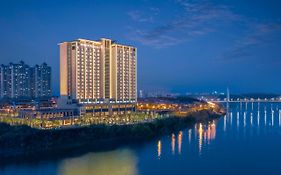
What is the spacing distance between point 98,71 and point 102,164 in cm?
645

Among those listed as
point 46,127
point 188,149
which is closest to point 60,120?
point 46,127

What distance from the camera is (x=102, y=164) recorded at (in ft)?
19.7

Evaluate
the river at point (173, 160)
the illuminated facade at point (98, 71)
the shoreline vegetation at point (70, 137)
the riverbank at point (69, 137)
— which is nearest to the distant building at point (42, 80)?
the illuminated facade at point (98, 71)

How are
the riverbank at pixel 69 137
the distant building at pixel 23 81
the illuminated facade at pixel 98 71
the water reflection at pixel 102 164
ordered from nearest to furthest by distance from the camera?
the water reflection at pixel 102 164 < the riverbank at pixel 69 137 < the illuminated facade at pixel 98 71 < the distant building at pixel 23 81

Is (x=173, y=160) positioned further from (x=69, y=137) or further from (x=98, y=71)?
(x=98, y=71)

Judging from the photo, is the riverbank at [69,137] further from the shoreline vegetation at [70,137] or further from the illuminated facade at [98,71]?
the illuminated facade at [98,71]

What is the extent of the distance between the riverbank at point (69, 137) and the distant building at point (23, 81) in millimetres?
11179

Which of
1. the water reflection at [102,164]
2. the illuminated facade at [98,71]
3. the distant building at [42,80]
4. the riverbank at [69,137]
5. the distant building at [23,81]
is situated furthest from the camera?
the distant building at [42,80]

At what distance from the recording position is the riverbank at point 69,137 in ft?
22.1

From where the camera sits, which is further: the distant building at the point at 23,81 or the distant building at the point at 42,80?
the distant building at the point at 42,80

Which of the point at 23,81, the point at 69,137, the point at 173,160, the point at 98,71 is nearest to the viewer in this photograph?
the point at 173,160

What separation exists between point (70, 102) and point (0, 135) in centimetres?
386

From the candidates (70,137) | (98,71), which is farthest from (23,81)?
(70,137)

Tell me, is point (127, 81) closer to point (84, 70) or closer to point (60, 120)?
point (84, 70)
